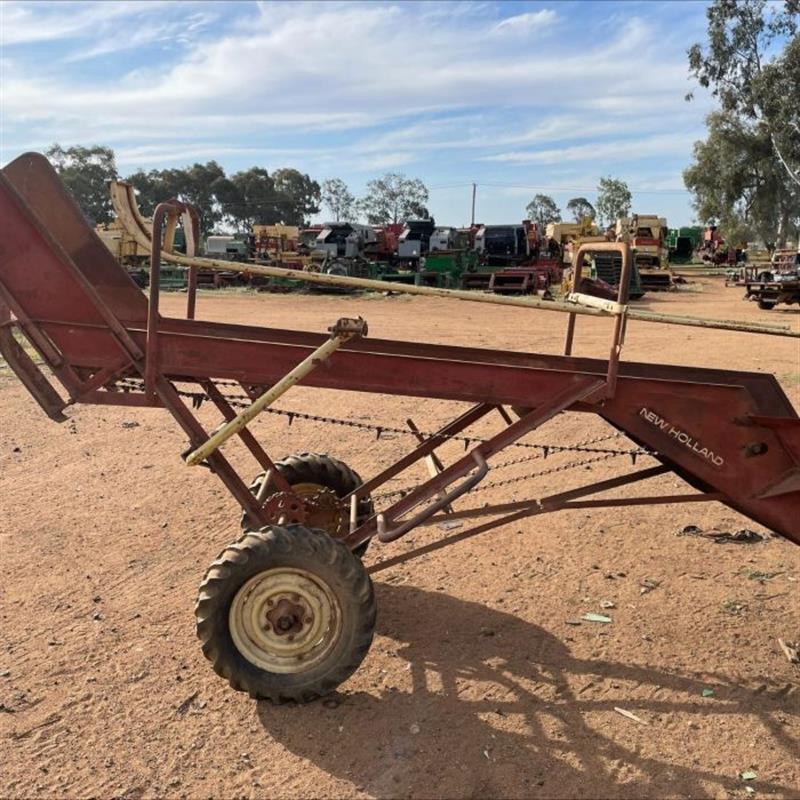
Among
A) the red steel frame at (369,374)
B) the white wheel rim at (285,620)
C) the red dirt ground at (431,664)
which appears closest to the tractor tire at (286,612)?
the white wheel rim at (285,620)

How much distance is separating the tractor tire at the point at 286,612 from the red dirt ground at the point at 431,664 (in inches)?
6.8

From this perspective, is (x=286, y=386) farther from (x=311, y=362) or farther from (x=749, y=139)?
(x=749, y=139)

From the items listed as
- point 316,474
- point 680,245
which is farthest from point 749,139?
point 316,474

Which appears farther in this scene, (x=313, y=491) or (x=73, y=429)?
(x=73, y=429)

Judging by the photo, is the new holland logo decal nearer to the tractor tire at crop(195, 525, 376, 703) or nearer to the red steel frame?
A: the red steel frame

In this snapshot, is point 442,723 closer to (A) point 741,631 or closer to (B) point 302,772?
(B) point 302,772

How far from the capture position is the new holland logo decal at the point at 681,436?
12.5ft

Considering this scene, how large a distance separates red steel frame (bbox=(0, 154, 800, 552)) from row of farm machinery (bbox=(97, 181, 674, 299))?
27.3 m

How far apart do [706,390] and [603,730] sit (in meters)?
1.61

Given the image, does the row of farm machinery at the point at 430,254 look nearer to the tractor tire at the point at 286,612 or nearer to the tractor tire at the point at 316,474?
the tractor tire at the point at 316,474

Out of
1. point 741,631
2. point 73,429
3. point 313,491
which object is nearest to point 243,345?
point 313,491

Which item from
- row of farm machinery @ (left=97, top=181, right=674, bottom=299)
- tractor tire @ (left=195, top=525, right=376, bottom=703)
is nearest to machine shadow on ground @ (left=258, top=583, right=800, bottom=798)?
tractor tire @ (left=195, top=525, right=376, bottom=703)

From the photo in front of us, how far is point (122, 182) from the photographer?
373 centimetres

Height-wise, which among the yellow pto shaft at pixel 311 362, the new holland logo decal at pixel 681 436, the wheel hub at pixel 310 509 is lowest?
the wheel hub at pixel 310 509
